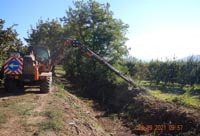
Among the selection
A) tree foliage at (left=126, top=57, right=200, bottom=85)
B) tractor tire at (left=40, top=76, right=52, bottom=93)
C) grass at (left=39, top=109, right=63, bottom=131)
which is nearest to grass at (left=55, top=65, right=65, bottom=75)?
tree foliage at (left=126, top=57, right=200, bottom=85)

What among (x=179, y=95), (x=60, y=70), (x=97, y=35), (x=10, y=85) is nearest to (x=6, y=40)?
(x=10, y=85)

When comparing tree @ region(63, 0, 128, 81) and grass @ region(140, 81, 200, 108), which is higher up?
tree @ region(63, 0, 128, 81)

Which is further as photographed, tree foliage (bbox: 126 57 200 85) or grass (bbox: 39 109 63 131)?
tree foliage (bbox: 126 57 200 85)

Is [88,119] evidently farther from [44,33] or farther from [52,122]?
[44,33]

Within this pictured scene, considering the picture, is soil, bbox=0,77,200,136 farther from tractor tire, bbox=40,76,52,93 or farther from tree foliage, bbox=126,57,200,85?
tree foliage, bbox=126,57,200,85

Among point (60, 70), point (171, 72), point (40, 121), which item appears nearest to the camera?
point (40, 121)

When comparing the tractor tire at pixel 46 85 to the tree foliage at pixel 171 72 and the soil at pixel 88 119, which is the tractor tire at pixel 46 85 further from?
the tree foliage at pixel 171 72

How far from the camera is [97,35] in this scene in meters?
22.3

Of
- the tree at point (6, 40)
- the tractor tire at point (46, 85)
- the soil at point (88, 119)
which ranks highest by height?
the tree at point (6, 40)

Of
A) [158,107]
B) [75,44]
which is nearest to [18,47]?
[75,44]

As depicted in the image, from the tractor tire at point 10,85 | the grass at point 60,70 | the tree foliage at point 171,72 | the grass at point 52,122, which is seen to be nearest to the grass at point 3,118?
the grass at point 52,122

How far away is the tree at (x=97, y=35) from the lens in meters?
21.8

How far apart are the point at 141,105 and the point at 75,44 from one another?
583cm

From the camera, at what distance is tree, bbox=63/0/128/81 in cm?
2183
